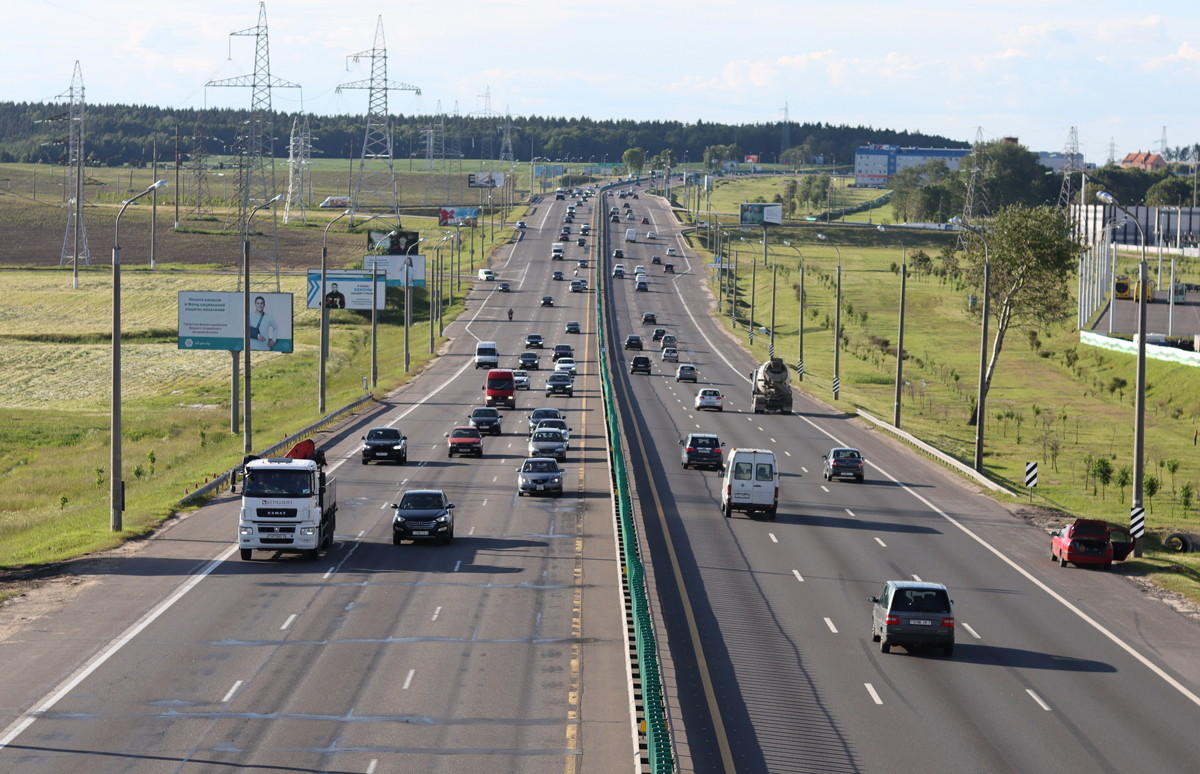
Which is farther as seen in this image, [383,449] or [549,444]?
[549,444]

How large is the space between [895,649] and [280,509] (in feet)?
51.7

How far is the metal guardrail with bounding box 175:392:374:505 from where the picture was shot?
46269mm

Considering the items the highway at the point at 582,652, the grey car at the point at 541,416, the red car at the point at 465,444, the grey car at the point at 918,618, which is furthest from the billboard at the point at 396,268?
the grey car at the point at 918,618

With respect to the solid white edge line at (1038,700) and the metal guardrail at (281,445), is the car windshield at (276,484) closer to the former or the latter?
the metal guardrail at (281,445)

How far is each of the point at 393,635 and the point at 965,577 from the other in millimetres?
15527

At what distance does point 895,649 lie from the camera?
2856 cm

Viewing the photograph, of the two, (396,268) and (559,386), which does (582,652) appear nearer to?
(559,386)

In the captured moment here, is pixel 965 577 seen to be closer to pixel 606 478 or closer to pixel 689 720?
pixel 689 720

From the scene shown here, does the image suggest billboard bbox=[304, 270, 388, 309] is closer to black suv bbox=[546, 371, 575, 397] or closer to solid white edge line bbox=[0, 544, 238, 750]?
black suv bbox=[546, 371, 575, 397]

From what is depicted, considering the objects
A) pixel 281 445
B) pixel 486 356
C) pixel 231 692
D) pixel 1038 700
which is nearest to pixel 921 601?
pixel 1038 700

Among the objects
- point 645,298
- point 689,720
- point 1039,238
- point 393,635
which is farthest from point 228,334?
point 645,298

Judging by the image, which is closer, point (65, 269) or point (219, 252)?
point (65, 269)

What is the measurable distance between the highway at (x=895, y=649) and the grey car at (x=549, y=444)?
510 centimetres

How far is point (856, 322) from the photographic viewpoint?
145 meters
